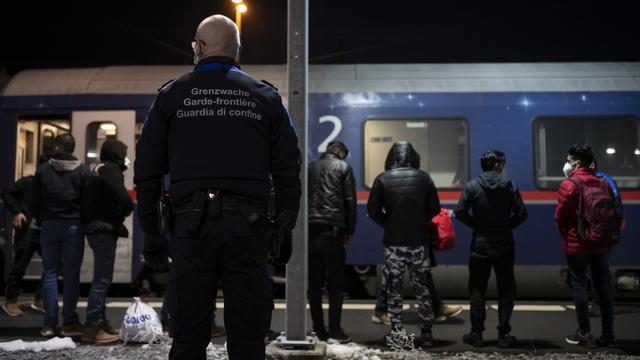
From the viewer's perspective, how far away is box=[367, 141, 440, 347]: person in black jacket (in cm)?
529

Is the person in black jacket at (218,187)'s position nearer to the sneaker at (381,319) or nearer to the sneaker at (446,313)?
the sneaker at (381,319)

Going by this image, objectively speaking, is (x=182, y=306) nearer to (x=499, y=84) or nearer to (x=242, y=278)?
(x=242, y=278)

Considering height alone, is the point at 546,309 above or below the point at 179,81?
below

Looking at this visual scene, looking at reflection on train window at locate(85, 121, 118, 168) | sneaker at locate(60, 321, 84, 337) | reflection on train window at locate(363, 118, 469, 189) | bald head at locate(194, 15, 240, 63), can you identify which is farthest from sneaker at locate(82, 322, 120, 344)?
reflection on train window at locate(363, 118, 469, 189)

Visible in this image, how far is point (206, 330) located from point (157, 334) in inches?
106

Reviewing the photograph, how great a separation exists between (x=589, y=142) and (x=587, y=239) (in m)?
3.02

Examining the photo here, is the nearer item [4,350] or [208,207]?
[208,207]

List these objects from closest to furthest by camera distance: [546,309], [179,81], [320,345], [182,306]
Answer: [182,306], [179,81], [320,345], [546,309]

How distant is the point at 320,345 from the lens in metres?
4.66

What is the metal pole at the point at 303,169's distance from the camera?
4535 millimetres

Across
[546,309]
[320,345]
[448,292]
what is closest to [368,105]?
[448,292]

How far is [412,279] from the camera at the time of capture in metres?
5.36

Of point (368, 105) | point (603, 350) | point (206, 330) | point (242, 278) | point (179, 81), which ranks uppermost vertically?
point (368, 105)

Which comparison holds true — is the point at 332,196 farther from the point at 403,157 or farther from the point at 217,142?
the point at 217,142
